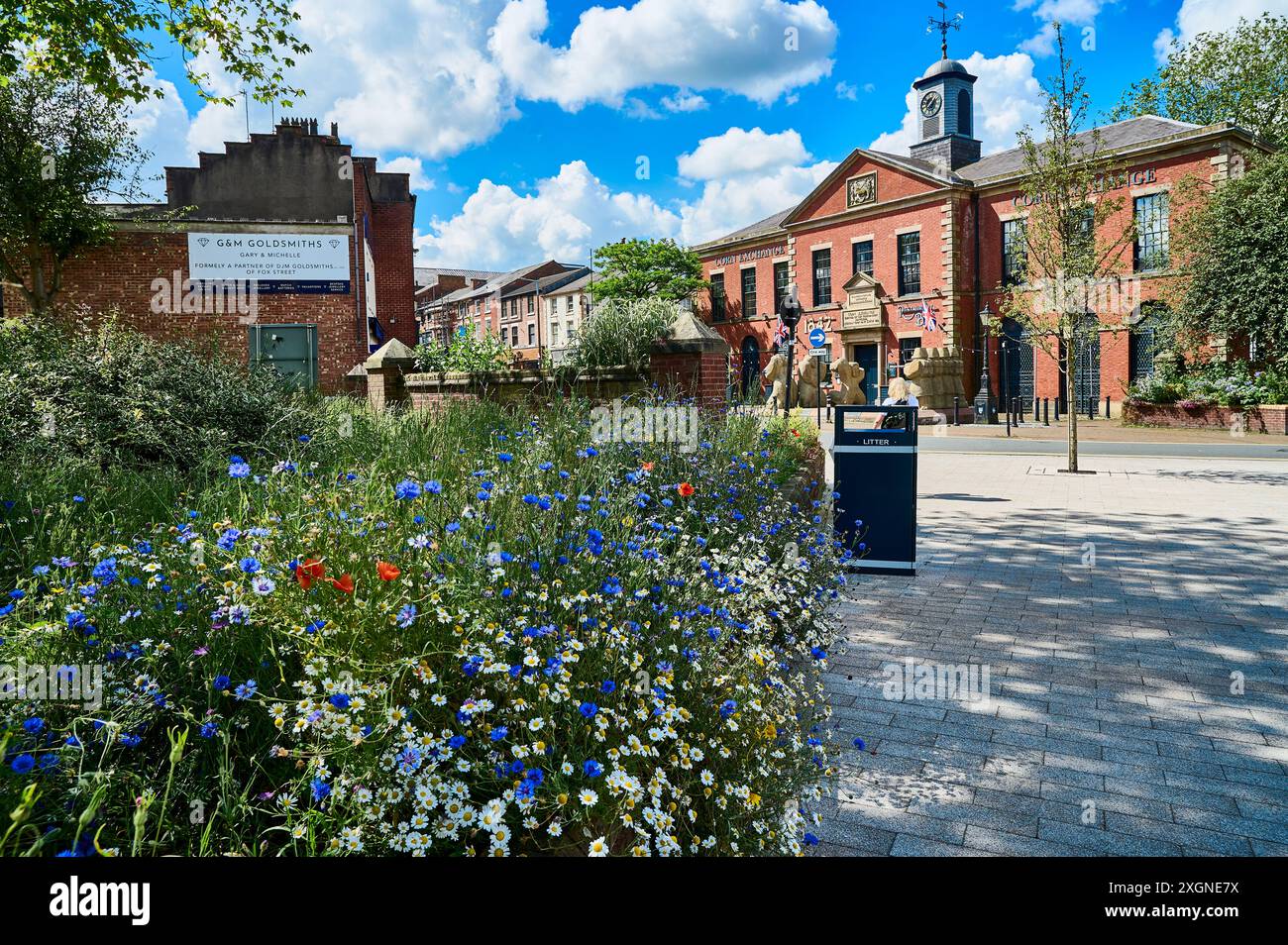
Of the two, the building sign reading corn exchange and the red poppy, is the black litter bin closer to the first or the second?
the red poppy

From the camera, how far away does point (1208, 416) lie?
23.5 meters

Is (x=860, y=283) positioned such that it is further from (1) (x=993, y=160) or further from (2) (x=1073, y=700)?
(2) (x=1073, y=700)

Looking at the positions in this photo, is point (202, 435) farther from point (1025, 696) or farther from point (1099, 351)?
point (1099, 351)

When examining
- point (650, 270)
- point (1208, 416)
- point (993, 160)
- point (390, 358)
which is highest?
point (993, 160)

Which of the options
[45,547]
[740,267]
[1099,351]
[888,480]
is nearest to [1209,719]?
[888,480]

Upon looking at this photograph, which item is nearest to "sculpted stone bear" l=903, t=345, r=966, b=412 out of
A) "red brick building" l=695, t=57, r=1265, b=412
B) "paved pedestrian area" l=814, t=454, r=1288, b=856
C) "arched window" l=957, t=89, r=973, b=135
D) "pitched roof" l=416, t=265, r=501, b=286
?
"red brick building" l=695, t=57, r=1265, b=412

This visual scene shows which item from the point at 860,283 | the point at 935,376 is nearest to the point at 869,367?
the point at 860,283

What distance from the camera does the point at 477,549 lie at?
8.78 ft

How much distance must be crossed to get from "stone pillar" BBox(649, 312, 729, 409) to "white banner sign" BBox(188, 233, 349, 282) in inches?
610

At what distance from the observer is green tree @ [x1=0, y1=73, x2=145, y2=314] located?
1784cm

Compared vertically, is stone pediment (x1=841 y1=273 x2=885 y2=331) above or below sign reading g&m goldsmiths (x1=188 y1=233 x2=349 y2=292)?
above

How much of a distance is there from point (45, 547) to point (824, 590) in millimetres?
4218

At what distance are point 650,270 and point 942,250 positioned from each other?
1890 centimetres

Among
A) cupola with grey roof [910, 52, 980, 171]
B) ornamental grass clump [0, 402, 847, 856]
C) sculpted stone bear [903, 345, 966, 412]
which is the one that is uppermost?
cupola with grey roof [910, 52, 980, 171]
